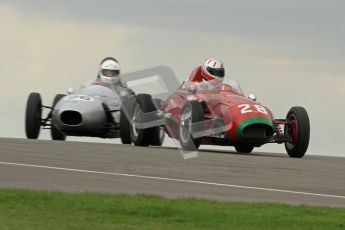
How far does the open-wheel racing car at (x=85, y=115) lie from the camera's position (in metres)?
26.7

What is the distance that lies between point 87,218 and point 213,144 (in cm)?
1277

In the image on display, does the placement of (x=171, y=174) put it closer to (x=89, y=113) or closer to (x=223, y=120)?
(x=223, y=120)

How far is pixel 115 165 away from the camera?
57.8ft

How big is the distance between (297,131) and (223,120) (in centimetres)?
171

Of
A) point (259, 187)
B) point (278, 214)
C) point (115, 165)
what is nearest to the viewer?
point (278, 214)

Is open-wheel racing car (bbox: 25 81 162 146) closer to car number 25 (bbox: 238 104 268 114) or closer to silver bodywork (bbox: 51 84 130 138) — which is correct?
silver bodywork (bbox: 51 84 130 138)

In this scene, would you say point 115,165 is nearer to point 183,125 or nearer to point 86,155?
point 86,155

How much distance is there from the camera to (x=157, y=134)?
25.9 meters

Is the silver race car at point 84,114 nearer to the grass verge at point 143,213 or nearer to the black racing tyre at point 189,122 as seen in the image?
the black racing tyre at point 189,122

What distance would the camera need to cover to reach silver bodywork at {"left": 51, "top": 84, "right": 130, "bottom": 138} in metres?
26.8

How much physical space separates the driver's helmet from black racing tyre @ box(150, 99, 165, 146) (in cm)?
123

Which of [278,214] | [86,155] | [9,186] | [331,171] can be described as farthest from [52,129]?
[278,214]

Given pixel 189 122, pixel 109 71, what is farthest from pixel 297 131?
pixel 109 71

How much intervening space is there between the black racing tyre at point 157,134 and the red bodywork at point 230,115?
67cm
